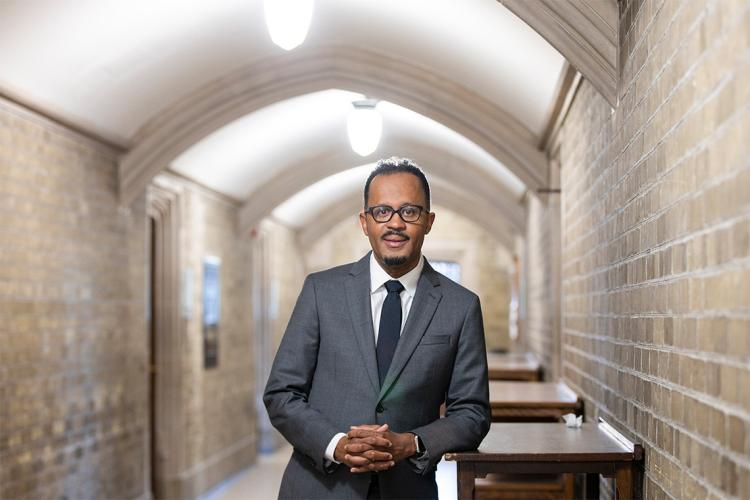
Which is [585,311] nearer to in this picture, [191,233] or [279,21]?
[279,21]

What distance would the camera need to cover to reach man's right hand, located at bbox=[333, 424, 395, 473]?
2.45m

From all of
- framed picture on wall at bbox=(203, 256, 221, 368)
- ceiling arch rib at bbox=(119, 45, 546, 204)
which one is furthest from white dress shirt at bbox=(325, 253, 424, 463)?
framed picture on wall at bbox=(203, 256, 221, 368)

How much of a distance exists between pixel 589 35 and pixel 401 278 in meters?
1.61

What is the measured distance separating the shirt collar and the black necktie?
0.02 metres

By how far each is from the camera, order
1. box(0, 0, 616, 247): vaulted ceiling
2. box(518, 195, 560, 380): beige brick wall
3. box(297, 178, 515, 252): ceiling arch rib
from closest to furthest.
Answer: box(0, 0, 616, 247): vaulted ceiling → box(518, 195, 560, 380): beige brick wall → box(297, 178, 515, 252): ceiling arch rib

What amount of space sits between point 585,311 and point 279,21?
6.80 ft

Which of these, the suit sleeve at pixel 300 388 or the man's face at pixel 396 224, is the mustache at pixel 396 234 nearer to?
the man's face at pixel 396 224

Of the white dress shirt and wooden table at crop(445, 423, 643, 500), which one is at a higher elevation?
the white dress shirt

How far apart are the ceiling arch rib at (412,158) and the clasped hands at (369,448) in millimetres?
8427

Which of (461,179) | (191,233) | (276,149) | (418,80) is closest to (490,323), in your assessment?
(461,179)

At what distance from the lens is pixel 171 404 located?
8656mm

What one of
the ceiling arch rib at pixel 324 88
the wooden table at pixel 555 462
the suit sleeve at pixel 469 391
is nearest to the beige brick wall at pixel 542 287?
the ceiling arch rib at pixel 324 88

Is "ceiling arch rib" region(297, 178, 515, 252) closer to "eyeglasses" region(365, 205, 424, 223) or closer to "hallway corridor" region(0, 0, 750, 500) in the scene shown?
"hallway corridor" region(0, 0, 750, 500)

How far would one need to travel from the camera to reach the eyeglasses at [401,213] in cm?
256
